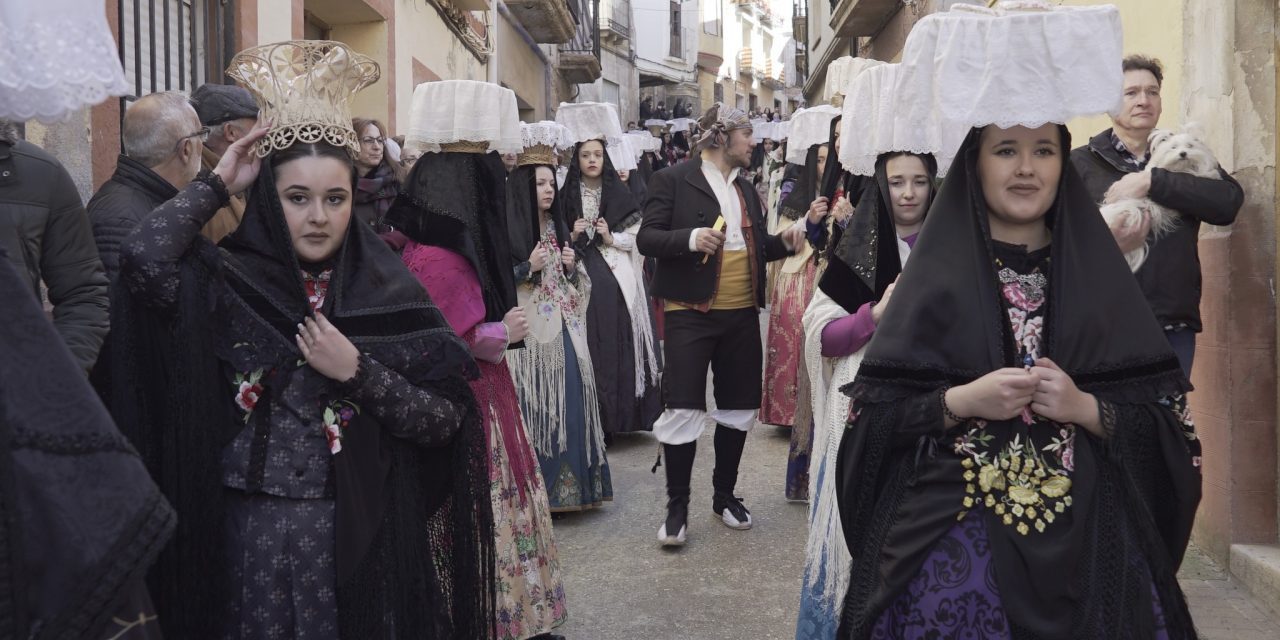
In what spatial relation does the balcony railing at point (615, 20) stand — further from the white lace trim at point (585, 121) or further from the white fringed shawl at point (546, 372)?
the white fringed shawl at point (546, 372)

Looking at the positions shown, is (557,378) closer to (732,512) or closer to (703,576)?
(732,512)

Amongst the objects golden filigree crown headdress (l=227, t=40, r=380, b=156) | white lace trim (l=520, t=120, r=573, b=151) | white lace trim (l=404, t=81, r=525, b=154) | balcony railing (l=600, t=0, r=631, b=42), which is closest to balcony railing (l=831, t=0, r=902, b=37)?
white lace trim (l=520, t=120, r=573, b=151)

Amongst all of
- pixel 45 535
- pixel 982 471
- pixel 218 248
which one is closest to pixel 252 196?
pixel 218 248

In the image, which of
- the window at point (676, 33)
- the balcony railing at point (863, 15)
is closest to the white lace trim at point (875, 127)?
the balcony railing at point (863, 15)

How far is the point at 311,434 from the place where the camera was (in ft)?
8.51

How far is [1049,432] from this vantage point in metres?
2.31

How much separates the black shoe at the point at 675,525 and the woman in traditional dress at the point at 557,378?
28.9 inches

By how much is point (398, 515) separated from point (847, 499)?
1082 millimetres

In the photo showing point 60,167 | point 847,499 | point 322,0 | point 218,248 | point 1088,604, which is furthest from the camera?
point 322,0

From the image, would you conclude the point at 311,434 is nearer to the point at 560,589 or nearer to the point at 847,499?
the point at 847,499

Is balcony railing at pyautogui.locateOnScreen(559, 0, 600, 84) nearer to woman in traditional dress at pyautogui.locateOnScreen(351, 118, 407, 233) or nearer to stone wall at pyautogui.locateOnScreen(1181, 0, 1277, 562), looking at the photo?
woman in traditional dress at pyautogui.locateOnScreen(351, 118, 407, 233)

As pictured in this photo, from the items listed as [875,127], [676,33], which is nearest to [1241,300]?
[875,127]

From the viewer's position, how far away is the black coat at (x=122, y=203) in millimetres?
3424

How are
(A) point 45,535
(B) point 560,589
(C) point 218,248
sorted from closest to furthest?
(A) point 45,535, (C) point 218,248, (B) point 560,589
